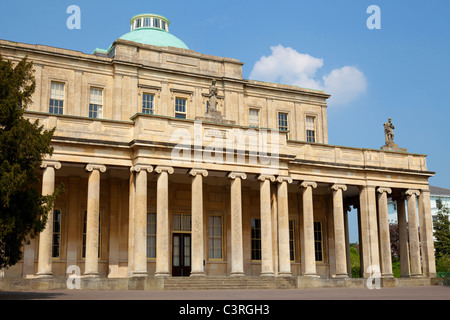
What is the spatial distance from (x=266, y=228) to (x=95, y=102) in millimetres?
13634

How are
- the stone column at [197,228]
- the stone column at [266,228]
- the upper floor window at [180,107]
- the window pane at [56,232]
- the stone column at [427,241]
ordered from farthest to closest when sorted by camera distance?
1. the stone column at [427,241]
2. the upper floor window at [180,107]
3. the window pane at [56,232]
4. the stone column at [266,228]
5. the stone column at [197,228]

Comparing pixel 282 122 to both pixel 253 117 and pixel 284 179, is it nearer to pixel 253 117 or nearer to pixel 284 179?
pixel 253 117

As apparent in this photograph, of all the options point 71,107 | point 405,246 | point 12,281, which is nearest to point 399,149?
point 405,246

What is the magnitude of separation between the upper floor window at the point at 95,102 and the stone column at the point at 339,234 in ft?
52.2

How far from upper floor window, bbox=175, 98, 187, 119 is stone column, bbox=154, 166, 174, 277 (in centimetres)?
795

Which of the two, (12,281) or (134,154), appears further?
(134,154)

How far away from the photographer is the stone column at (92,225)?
28.4 m

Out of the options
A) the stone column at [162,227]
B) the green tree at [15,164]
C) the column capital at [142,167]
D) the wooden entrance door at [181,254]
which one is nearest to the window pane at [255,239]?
the wooden entrance door at [181,254]

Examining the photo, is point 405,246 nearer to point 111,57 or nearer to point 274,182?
point 274,182

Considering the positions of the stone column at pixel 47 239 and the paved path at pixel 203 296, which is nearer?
the paved path at pixel 203 296

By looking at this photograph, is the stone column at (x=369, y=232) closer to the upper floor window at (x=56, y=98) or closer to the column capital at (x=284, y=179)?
the column capital at (x=284, y=179)

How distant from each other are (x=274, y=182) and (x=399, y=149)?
10.9 m

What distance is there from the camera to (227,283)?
29172 mm

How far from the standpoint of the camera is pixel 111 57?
3666 centimetres
